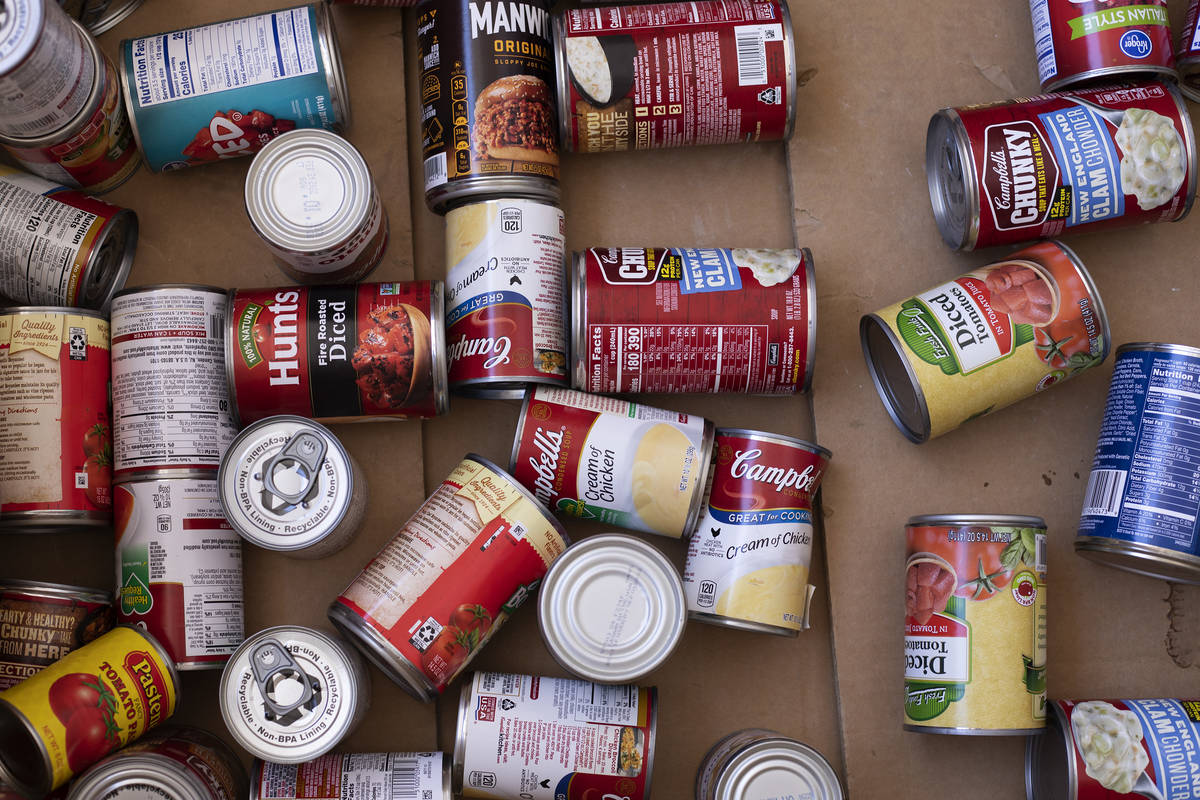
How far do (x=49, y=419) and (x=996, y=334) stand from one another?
150 centimetres

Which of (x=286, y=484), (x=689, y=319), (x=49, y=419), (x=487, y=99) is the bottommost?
(x=286, y=484)

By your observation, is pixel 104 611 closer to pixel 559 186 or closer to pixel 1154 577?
pixel 559 186

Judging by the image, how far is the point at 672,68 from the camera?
154 cm

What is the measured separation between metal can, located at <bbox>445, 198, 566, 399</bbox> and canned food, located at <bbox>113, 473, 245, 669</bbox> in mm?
448

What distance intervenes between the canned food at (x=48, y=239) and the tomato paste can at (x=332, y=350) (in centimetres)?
27

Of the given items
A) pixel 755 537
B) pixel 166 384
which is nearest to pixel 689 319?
pixel 755 537

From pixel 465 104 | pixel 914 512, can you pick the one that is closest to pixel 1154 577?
pixel 914 512

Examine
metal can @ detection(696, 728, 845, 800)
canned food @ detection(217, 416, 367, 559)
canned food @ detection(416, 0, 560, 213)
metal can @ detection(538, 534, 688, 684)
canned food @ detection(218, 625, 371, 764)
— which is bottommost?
metal can @ detection(696, 728, 845, 800)

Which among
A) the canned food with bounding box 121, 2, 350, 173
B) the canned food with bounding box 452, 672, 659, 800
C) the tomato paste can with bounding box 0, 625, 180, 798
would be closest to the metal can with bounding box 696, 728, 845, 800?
the canned food with bounding box 452, 672, 659, 800

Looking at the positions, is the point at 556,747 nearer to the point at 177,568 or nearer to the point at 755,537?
the point at 755,537

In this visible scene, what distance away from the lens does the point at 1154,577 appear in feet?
5.47

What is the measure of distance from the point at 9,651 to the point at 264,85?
0.96 m

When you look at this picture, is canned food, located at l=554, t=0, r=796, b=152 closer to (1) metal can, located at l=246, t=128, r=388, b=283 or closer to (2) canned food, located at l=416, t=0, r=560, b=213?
(2) canned food, located at l=416, t=0, r=560, b=213

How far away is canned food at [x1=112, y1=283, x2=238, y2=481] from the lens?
4.75 feet
